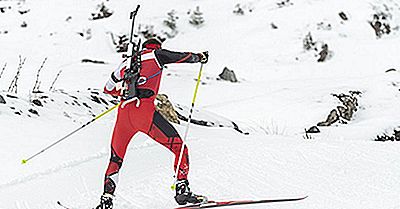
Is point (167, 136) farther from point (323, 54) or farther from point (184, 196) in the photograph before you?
point (323, 54)

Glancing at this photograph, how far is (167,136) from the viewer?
3.78 meters

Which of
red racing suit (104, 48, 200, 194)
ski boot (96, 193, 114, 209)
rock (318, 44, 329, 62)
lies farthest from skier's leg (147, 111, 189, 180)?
rock (318, 44, 329, 62)

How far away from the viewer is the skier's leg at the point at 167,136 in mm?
3733

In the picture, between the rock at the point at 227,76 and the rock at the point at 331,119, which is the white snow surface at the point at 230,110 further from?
the rock at the point at 227,76

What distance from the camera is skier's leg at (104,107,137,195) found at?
365cm

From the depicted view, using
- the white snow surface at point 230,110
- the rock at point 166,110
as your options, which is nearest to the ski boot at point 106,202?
the white snow surface at point 230,110

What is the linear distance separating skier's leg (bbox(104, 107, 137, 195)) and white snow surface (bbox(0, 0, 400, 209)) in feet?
1.03

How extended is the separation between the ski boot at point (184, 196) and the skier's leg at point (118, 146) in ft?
1.56

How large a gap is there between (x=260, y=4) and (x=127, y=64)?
50.9ft

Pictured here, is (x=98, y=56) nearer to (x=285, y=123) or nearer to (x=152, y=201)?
(x=285, y=123)

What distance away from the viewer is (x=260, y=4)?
61.0 feet

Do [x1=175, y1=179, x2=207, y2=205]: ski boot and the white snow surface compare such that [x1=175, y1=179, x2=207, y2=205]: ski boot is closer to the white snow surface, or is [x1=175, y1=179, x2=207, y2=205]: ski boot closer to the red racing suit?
the white snow surface

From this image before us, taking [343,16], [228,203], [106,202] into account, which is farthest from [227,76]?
[106,202]

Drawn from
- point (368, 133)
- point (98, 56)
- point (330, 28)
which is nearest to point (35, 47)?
point (98, 56)
